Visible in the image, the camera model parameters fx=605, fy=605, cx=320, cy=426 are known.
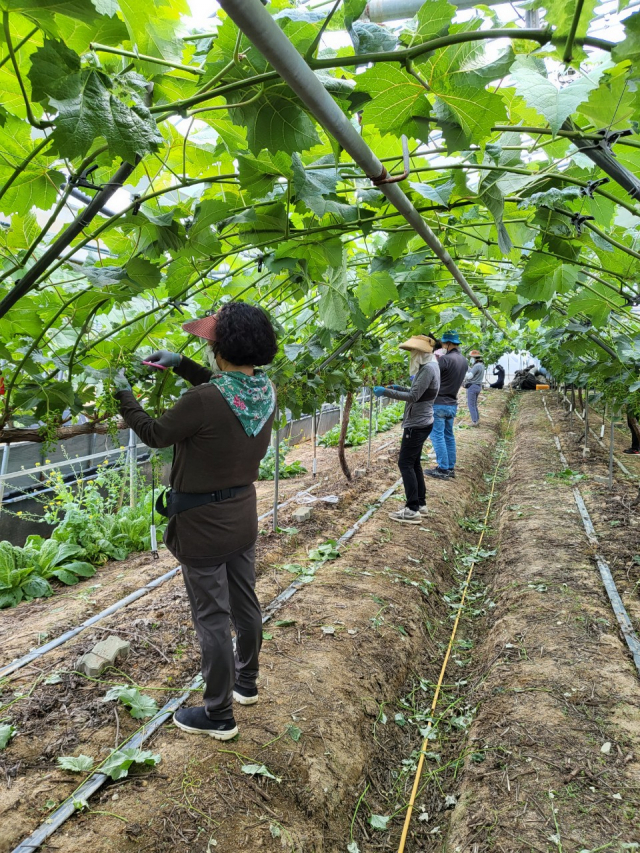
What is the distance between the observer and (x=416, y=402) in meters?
6.27

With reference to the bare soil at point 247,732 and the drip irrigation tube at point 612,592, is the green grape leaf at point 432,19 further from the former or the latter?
the drip irrigation tube at point 612,592

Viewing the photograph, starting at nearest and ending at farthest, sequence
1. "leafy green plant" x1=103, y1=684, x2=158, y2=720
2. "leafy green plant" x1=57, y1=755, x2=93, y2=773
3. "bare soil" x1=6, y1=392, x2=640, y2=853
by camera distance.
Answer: "bare soil" x1=6, y1=392, x2=640, y2=853 → "leafy green plant" x1=57, y1=755, x2=93, y2=773 → "leafy green plant" x1=103, y1=684, x2=158, y2=720

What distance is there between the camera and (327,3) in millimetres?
1398

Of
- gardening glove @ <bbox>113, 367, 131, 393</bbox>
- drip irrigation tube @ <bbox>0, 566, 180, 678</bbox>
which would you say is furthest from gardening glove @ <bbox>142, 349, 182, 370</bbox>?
drip irrigation tube @ <bbox>0, 566, 180, 678</bbox>

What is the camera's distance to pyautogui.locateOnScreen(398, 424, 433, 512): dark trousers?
6.22 metres

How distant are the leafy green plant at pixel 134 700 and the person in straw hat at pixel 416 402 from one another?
376 cm

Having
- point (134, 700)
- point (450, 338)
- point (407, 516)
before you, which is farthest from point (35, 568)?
point (450, 338)

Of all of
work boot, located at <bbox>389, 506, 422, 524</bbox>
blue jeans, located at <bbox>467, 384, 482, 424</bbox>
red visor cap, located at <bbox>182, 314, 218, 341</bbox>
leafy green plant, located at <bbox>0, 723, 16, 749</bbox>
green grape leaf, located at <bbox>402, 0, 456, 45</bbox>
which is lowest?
leafy green plant, located at <bbox>0, 723, 16, 749</bbox>

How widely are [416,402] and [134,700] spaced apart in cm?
413

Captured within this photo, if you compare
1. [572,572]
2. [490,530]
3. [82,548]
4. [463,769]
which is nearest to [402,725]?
[463,769]

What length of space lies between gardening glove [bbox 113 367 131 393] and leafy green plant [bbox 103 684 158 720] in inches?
63.1

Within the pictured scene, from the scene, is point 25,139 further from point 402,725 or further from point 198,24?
point 402,725

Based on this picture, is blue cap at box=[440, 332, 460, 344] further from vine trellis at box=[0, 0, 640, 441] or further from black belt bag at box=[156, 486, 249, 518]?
black belt bag at box=[156, 486, 249, 518]

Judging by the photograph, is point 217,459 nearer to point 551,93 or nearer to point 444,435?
point 551,93
